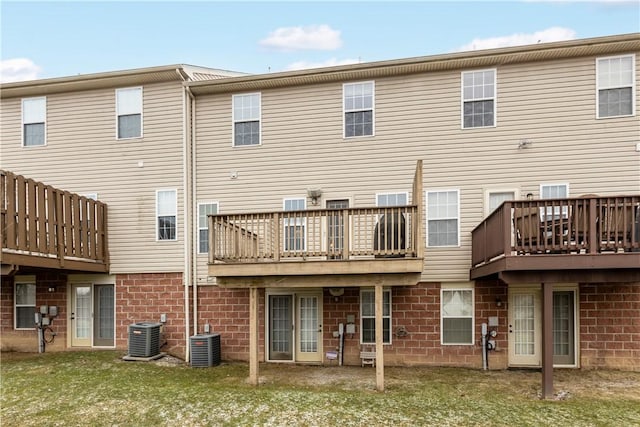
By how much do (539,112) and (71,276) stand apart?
11875mm

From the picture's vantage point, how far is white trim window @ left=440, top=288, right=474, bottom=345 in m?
9.09

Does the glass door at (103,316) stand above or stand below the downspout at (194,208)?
below

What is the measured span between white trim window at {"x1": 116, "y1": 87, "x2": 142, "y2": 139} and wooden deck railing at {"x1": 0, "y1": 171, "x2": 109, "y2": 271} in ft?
6.37

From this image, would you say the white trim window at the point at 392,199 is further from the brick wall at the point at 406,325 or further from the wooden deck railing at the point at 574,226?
the wooden deck railing at the point at 574,226

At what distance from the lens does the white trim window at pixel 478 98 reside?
920 cm

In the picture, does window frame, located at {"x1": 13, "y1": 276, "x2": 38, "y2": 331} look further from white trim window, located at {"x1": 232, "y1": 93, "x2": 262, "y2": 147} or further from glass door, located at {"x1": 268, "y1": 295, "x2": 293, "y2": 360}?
white trim window, located at {"x1": 232, "y1": 93, "x2": 262, "y2": 147}

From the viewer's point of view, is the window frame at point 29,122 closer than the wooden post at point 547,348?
No

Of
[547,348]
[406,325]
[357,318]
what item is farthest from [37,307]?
[547,348]

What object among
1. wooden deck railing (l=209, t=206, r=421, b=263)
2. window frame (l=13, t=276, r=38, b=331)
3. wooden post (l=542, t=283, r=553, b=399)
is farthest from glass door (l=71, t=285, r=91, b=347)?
wooden post (l=542, t=283, r=553, b=399)

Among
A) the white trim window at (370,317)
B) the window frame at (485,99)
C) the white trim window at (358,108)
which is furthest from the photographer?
the white trim window at (358,108)

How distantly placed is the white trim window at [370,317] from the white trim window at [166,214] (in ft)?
16.2

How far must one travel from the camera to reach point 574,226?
6531 mm

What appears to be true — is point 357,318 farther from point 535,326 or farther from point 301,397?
point 535,326

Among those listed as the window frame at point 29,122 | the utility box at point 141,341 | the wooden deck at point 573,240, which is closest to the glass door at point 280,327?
the utility box at point 141,341
